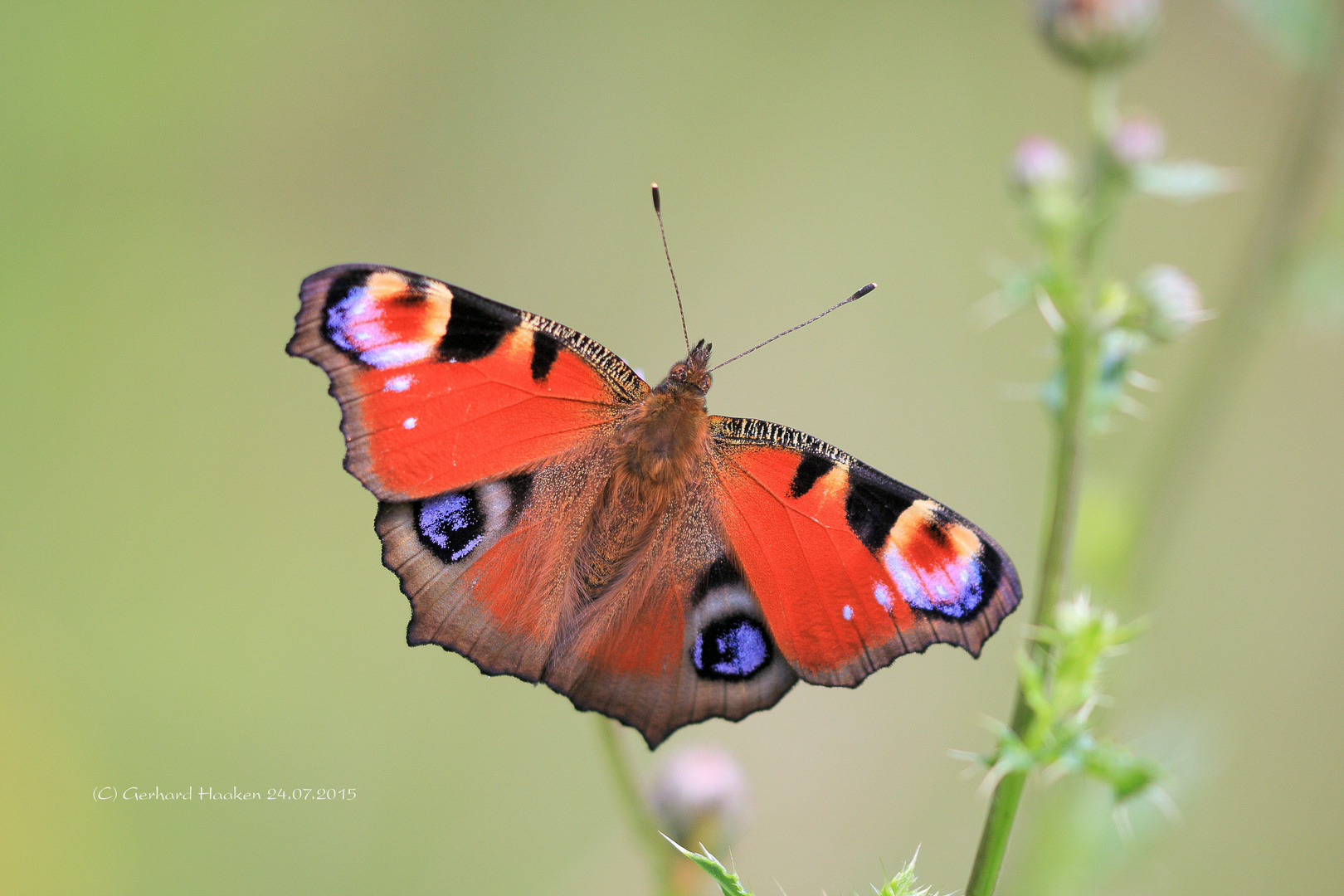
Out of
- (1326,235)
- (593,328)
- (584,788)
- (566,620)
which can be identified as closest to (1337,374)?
(1326,235)

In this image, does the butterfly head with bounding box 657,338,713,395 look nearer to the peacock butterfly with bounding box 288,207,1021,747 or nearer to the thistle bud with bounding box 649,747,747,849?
the peacock butterfly with bounding box 288,207,1021,747

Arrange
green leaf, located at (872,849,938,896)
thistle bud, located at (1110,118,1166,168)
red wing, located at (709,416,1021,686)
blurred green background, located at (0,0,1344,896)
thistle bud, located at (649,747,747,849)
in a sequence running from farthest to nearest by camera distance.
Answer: blurred green background, located at (0,0,1344,896) < thistle bud, located at (649,747,747,849) < thistle bud, located at (1110,118,1166,168) < red wing, located at (709,416,1021,686) < green leaf, located at (872,849,938,896)

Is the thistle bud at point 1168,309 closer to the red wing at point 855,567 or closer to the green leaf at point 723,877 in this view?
the red wing at point 855,567

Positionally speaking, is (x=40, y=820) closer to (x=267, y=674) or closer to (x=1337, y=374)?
(x=267, y=674)

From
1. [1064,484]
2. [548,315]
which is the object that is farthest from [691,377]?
[548,315]

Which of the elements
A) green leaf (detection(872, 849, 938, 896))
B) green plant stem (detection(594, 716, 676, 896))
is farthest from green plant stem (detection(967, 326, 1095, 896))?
green plant stem (detection(594, 716, 676, 896))

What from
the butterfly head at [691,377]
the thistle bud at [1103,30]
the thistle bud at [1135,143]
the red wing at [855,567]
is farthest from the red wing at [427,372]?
the thistle bud at [1103,30]
